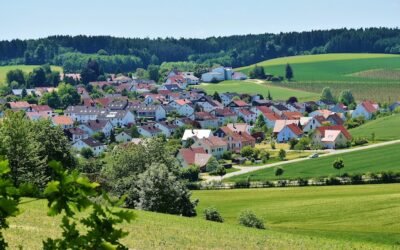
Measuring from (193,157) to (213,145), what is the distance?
7.27 m

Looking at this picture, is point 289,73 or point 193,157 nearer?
point 193,157

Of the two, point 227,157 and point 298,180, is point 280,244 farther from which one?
point 227,157

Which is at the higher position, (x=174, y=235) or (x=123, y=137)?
(x=174, y=235)

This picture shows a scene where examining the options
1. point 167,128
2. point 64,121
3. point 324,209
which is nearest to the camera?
point 324,209

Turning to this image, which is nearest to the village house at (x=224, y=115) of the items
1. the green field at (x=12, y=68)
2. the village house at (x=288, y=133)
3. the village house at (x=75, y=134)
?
the village house at (x=288, y=133)

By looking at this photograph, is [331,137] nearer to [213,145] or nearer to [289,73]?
[213,145]

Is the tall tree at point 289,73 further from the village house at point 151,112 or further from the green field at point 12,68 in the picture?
the green field at point 12,68

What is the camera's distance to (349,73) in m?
166

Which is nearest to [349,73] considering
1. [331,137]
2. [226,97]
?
[226,97]

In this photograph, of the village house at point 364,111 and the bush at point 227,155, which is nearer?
the bush at point 227,155

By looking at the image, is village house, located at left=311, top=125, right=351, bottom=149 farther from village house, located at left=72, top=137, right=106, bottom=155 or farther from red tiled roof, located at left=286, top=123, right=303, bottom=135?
village house, located at left=72, top=137, right=106, bottom=155

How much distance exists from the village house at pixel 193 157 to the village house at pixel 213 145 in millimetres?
3447

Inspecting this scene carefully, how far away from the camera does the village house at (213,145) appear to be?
7588cm

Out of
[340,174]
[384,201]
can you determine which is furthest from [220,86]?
[384,201]
